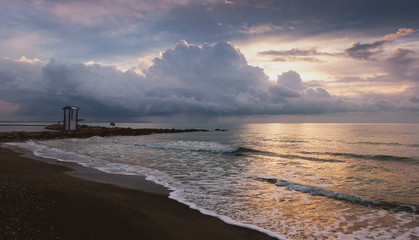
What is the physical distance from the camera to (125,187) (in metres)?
10.1

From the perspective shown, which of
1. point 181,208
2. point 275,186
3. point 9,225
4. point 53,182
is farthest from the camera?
point 275,186

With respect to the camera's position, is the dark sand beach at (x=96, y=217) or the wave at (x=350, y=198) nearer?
the dark sand beach at (x=96, y=217)

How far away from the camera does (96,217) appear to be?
19.5ft

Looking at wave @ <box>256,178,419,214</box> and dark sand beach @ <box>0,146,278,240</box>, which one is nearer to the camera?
dark sand beach @ <box>0,146,278,240</box>

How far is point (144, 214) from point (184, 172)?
805 cm

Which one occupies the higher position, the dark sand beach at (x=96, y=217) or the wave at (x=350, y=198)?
the dark sand beach at (x=96, y=217)

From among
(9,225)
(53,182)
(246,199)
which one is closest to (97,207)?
(9,225)

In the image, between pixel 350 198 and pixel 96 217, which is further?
pixel 350 198

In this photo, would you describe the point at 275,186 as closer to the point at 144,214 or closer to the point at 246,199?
the point at 246,199

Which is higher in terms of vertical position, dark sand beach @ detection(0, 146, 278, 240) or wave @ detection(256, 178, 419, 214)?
dark sand beach @ detection(0, 146, 278, 240)

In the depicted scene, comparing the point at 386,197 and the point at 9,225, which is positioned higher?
the point at 9,225

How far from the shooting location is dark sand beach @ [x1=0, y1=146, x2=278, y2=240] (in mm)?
4969

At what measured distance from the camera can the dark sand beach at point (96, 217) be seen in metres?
4.97

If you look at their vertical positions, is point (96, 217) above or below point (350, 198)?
above
